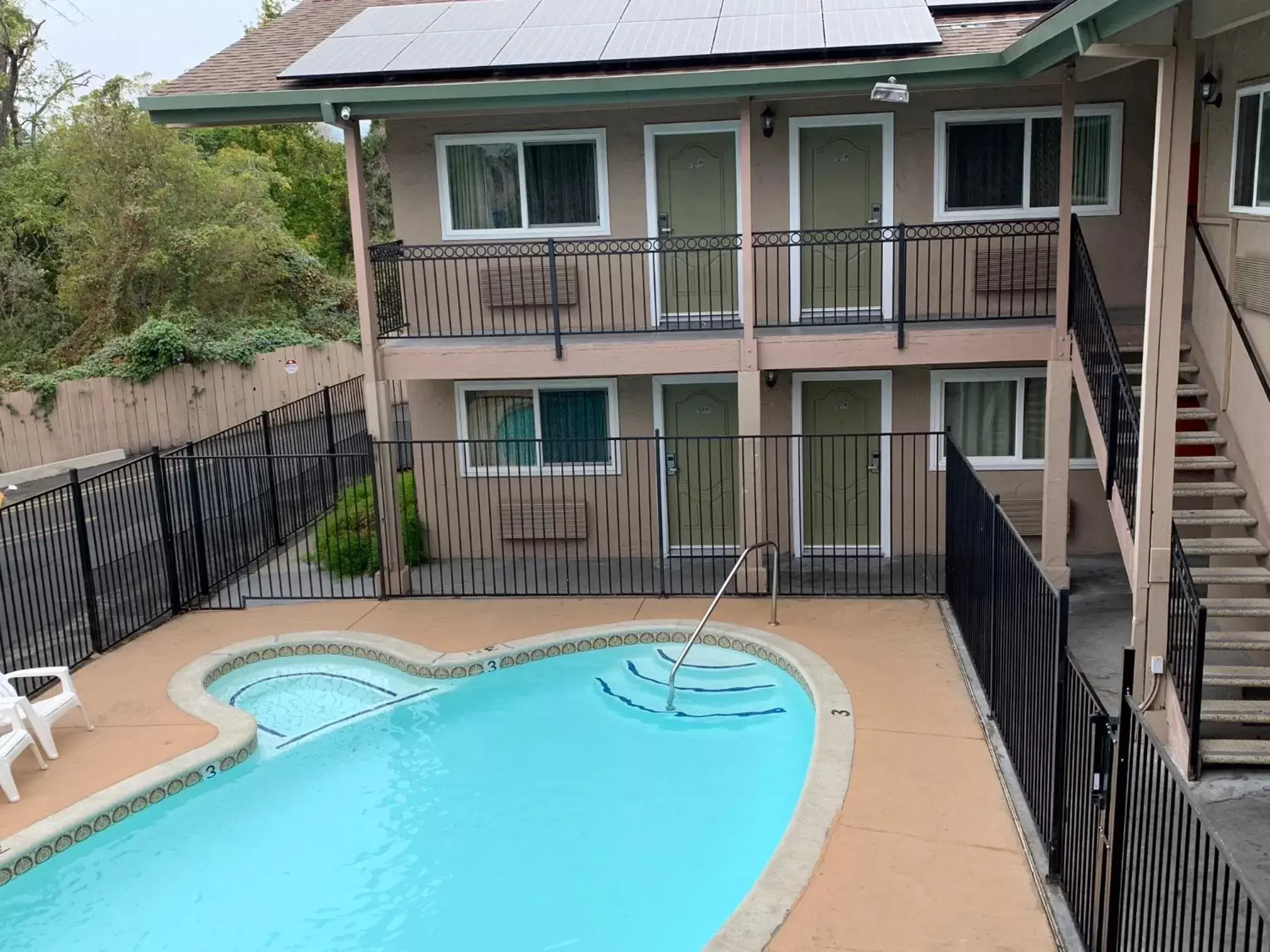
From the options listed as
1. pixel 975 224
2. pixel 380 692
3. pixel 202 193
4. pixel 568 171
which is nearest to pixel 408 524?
pixel 380 692

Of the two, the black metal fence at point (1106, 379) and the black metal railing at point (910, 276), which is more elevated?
the black metal railing at point (910, 276)

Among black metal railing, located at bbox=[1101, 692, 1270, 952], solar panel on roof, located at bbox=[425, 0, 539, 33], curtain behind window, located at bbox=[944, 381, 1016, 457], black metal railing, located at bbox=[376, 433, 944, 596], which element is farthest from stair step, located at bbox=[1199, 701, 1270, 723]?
solar panel on roof, located at bbox=[425, 0, 539, 33]

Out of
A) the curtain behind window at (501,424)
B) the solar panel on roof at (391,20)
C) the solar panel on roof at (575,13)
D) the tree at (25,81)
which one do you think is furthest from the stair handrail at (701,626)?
the tree at (25,81)

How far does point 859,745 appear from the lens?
8039 millimetres

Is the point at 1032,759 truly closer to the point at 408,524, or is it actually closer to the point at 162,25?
the point at 408,524

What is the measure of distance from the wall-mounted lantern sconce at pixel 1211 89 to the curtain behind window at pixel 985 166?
98.1 inches

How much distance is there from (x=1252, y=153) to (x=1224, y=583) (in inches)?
139

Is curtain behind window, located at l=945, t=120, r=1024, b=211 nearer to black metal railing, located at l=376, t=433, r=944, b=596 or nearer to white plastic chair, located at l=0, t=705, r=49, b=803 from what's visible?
black metal railing, located at l=376, t=433, r=944, b=596

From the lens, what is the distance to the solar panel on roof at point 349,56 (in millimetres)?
11422

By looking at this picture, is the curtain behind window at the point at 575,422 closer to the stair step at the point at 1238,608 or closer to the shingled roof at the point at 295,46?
the shingled roof at the point at 295,46

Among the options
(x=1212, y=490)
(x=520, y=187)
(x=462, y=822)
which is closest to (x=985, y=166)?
(x=1212, y=490)

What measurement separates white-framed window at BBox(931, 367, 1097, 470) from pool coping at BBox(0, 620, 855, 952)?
4.10m

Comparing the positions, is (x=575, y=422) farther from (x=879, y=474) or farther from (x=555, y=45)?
(x=555, y=45)

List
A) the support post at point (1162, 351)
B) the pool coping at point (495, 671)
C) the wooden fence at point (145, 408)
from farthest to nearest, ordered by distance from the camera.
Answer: the wooden fence at point (145, 408)
the support post at point (1162, 351)
the pool coping at point (495, 671)
